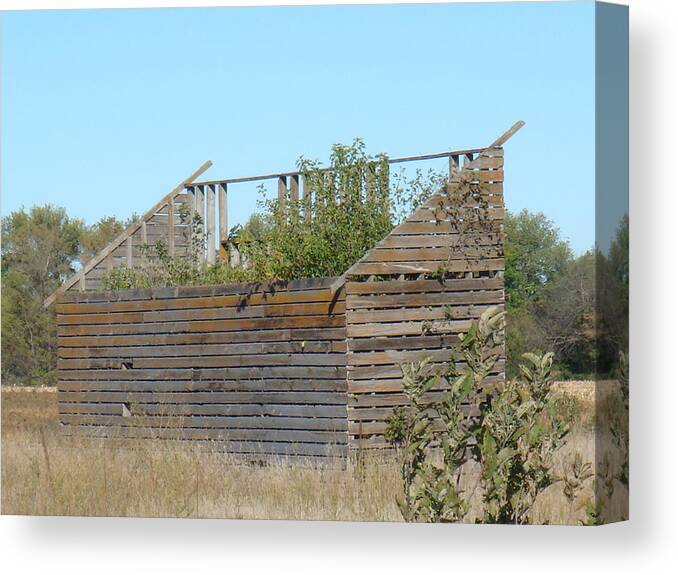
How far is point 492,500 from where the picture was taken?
10.2 metres

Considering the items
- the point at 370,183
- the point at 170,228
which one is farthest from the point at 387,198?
the point at 170,228

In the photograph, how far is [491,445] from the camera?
32.6 ft

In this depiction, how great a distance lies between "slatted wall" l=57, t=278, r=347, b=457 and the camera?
1248 centimetres

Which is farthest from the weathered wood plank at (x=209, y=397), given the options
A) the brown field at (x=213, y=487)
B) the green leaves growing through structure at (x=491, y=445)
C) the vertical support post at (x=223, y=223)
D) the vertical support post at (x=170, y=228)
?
the green leaves growing through structure at (x=491, y=445)

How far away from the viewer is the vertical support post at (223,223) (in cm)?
1458

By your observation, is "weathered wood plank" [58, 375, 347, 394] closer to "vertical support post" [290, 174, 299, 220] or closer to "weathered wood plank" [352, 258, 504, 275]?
"weathered wood plank" [352, 258, 504, 275]

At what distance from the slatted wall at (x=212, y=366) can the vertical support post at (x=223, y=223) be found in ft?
3.21

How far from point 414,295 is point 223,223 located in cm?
329

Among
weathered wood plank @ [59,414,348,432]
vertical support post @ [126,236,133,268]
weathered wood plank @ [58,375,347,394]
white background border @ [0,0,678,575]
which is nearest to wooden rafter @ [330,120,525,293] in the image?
weathered wood plank @ [58,375,347,394]

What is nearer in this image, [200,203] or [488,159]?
[488,159]

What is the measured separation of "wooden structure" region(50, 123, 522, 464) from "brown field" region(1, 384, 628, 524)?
522 millimetres

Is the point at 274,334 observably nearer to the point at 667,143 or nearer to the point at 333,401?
the point at 333,401

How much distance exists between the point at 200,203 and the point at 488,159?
3.92m

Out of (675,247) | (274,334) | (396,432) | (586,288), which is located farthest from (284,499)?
(675,247)
